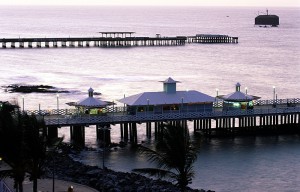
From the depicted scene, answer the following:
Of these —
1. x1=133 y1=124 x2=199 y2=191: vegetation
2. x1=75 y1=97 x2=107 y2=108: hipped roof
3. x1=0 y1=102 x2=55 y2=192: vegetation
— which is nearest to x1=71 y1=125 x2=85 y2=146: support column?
x1=75 y1=97 x2=107 y2=108: hipped roof

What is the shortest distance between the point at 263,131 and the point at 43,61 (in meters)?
81.9

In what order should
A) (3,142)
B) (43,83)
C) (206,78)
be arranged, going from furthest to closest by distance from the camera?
(206,78), (43,83), (3,142)

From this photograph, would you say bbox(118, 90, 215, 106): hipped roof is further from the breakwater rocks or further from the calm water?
the breakwater rocks

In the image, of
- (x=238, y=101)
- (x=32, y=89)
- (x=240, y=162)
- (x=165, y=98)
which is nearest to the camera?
(x=240, y=162)

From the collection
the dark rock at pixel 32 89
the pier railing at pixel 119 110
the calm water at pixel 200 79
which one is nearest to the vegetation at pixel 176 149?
the calm water at pixel 200 79

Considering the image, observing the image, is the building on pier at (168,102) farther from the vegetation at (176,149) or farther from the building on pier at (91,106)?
the vegetation at (176,149)

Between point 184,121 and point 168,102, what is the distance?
2.86 metres

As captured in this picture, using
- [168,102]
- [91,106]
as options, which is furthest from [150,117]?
[91,106]

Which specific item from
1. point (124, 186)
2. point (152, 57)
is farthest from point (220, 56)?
point (124, 186)

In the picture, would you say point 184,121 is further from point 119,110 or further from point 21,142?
point 21,142

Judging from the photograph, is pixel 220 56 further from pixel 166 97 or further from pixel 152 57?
pixel 166 97

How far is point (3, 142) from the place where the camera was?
29609mm

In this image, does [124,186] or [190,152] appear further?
[124,186]

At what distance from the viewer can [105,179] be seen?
4475 cm
